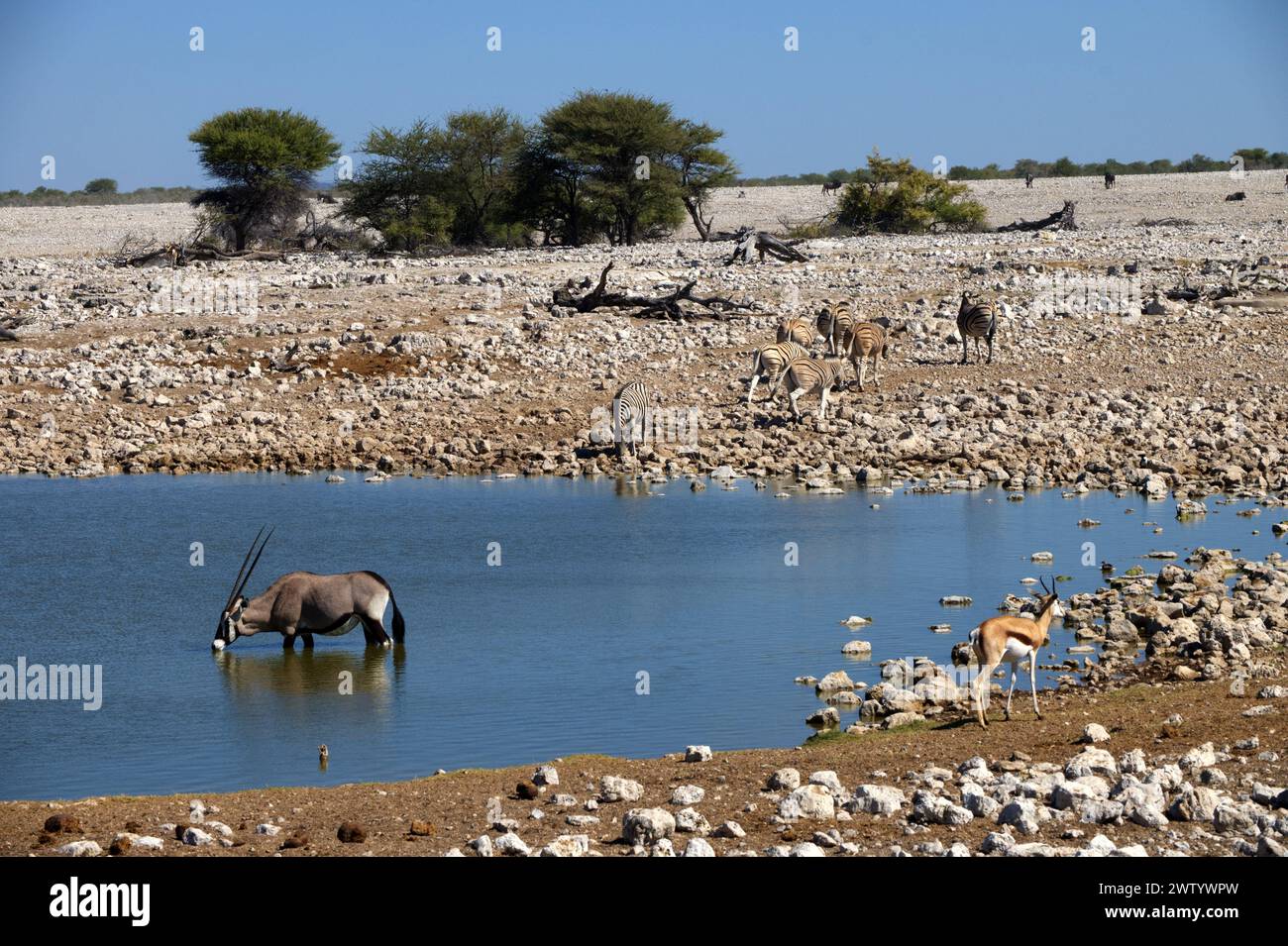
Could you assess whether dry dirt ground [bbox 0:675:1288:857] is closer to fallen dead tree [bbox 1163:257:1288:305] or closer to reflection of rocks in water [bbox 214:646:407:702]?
reflection of rocks in water [bbox 214:646:407:702]

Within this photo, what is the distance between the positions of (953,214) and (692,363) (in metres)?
19.7

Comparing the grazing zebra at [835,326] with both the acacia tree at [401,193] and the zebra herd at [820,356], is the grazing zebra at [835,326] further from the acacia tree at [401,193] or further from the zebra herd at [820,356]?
the acacia tree at [401,193]

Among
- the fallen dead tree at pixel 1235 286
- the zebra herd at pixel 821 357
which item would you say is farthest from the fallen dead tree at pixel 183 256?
the fallen dead tree at pixel 1235 286

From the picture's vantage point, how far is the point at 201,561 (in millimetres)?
13453

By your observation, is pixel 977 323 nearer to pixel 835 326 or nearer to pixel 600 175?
pixel 835 326

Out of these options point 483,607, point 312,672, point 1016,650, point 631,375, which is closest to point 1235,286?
point 631,375

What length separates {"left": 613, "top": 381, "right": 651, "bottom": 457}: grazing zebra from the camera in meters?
18.0

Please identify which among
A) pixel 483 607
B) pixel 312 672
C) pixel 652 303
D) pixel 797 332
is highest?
pixel 652 303

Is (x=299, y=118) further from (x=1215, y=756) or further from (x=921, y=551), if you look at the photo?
(x=1215, y=756)

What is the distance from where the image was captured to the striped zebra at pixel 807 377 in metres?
18.4

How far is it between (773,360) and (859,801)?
485 inches

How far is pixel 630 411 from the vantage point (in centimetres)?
1842

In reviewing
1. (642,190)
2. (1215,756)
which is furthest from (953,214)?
(1215,756)

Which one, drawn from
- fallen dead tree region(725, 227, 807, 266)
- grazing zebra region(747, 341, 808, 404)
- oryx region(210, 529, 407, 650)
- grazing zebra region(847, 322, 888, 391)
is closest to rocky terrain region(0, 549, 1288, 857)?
oryx region(210, 529, 407, 650)
